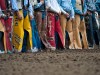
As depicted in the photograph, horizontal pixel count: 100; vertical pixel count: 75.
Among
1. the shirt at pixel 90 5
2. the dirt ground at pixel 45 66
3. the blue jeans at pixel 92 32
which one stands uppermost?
the shirt at pixel 90 5

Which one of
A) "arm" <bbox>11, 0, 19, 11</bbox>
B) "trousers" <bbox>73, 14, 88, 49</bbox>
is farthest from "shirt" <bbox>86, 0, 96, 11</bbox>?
"arm" <bbox>11, 0, 19, 11</bbox>

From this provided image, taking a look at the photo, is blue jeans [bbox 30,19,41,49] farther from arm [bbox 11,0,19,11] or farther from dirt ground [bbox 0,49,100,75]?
dirt ground [bbox 0,49,100,75]

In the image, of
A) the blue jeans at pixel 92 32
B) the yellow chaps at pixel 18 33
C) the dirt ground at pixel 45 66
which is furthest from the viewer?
the blue jeans at pixel 92 32

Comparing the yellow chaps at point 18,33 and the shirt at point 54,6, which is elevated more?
the shirt at point 54,6

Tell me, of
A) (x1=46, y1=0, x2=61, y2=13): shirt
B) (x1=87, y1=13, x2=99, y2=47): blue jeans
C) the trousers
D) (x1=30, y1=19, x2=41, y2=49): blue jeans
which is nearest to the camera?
(x1=30, y1=19, x2=41, y2=49): blue jeans

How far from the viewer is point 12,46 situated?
10.4m

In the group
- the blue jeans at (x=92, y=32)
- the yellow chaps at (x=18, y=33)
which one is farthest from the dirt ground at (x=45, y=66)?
the blue jeans at (x=92, y=32)

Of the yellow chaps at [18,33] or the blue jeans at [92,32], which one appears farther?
the blue jeans at [92,32]

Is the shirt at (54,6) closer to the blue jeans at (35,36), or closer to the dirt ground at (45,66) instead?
the blue jeans at (35,36)

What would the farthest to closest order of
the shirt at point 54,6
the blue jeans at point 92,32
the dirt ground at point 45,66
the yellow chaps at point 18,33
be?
the blue jeans at point 92,32
the shirt at point 54,6
the yellow chaps at point 18,33
the dirt ground at point 45,66

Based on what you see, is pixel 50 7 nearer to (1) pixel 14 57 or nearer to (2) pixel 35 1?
(2) pixel 35 1

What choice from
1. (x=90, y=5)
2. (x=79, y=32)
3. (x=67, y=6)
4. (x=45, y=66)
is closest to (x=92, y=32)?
(x=79, y=32)

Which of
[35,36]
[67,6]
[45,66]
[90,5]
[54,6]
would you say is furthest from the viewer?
[90,5]

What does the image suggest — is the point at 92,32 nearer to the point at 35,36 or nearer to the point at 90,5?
the point at 90,5
